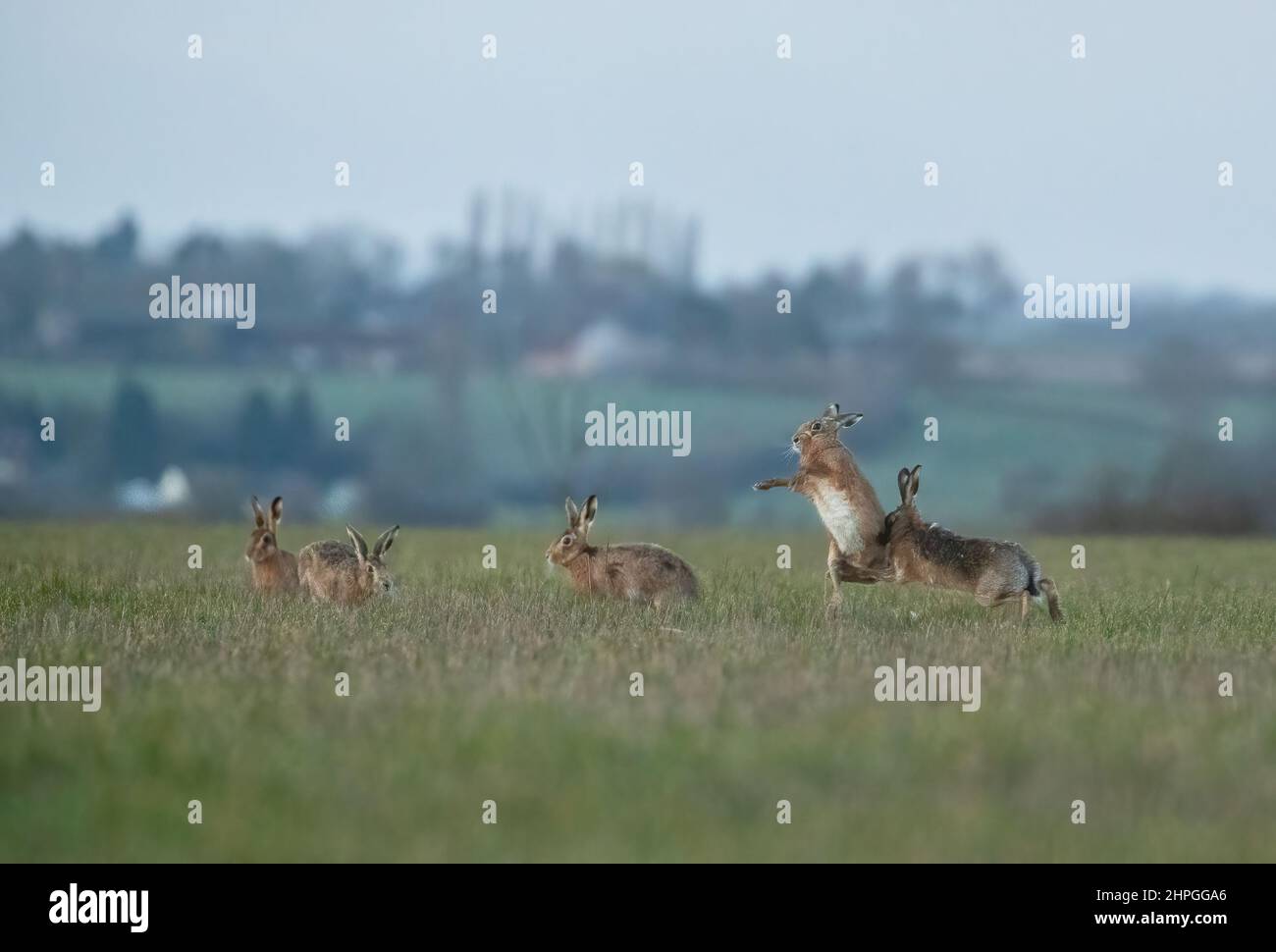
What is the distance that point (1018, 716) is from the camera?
9.64 m

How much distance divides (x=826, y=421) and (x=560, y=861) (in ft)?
26.9

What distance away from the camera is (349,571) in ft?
51.0

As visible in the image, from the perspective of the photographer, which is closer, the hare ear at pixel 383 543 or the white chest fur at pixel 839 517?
the white chest fur at pixel 839 517

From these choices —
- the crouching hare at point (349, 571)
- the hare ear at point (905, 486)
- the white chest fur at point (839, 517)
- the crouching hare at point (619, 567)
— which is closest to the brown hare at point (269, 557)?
the crouching hare at point (349, 571)

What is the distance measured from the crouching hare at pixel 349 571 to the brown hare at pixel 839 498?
3.75 m

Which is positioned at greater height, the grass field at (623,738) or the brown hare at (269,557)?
the brown hare at (269,557)

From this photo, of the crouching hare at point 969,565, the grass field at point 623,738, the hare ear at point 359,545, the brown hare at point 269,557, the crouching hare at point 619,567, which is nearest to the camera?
the grass field at point 623,738

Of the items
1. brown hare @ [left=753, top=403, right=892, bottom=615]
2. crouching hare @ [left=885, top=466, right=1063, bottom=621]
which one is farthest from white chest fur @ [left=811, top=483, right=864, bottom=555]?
crouching hare @ [left=885, top=466, right=1063, bottom=621]

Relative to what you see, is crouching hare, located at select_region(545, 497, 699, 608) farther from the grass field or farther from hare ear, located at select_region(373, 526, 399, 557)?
hare ear, located at select_region(373, 526, 399, 557)

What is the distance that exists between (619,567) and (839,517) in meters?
2.26

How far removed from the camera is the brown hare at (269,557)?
1617 cm

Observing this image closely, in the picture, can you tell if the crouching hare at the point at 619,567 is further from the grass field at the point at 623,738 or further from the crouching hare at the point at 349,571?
the crouching hare at the point at 349,571

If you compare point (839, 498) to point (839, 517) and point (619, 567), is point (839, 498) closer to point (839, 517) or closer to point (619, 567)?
point (839, 517)

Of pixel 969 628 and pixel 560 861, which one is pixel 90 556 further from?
pixel 560 861
